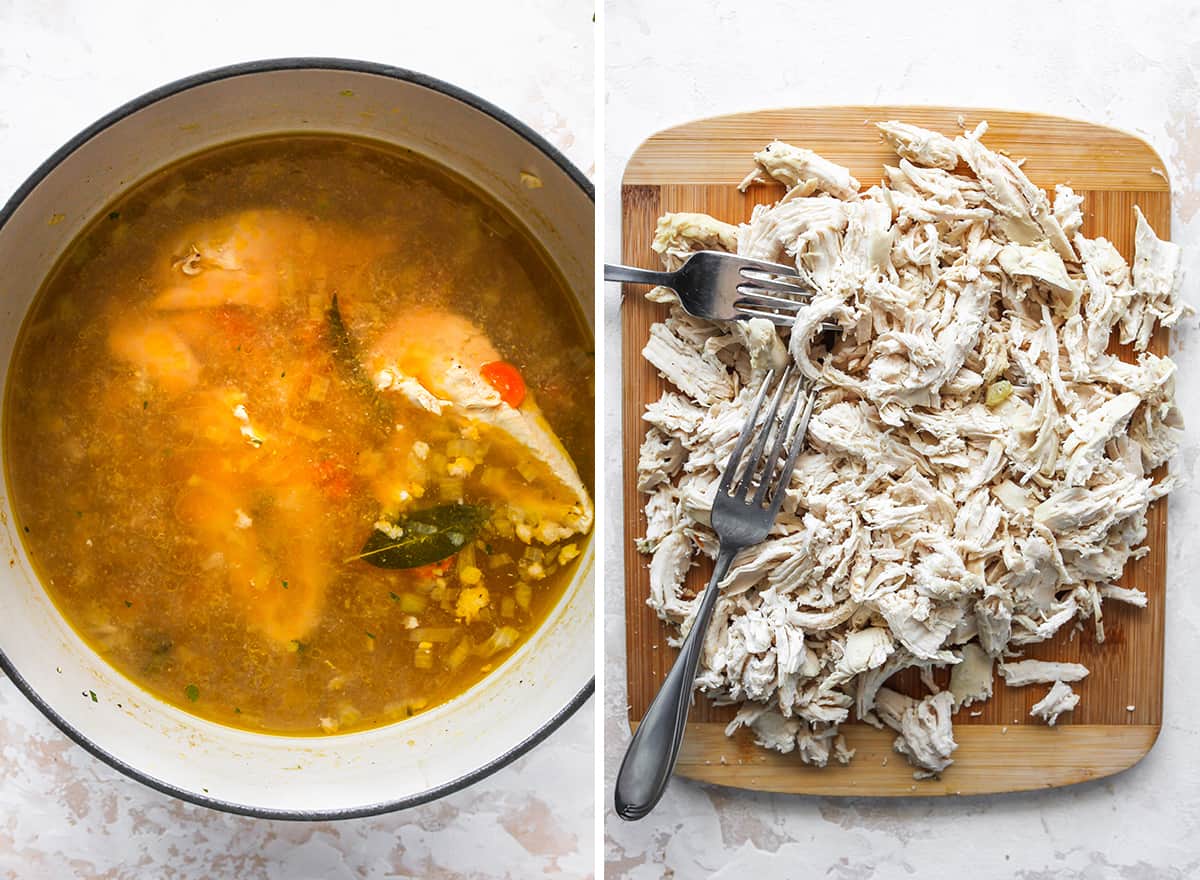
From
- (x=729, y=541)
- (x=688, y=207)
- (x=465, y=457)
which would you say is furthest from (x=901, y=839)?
(x=688, y=207)

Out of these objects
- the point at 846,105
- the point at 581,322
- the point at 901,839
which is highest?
the point at 846,105

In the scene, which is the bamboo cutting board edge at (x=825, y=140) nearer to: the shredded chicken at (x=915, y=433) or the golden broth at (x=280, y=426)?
the shredded chicken at (x=915, y=433)

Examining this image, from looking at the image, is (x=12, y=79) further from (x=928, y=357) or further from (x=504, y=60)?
(x=928, y=357)

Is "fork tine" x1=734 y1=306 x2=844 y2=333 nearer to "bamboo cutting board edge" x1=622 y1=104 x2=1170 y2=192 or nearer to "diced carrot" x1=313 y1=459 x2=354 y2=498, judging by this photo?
"bamboo cutting board edge" x1=622 y1=104 x2=1170 y2=192

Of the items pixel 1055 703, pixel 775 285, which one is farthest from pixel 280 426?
pixel 1055 703

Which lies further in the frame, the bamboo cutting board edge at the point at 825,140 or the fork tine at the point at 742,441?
the bamboo cutting board edge at the point at 825,140

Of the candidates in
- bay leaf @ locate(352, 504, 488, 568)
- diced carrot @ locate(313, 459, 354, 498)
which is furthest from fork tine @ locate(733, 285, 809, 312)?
diced carrot @ locate(313, 459, 354, 498)

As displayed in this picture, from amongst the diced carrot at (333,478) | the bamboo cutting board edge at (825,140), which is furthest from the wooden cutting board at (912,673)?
the diced carrot at (333,478)
